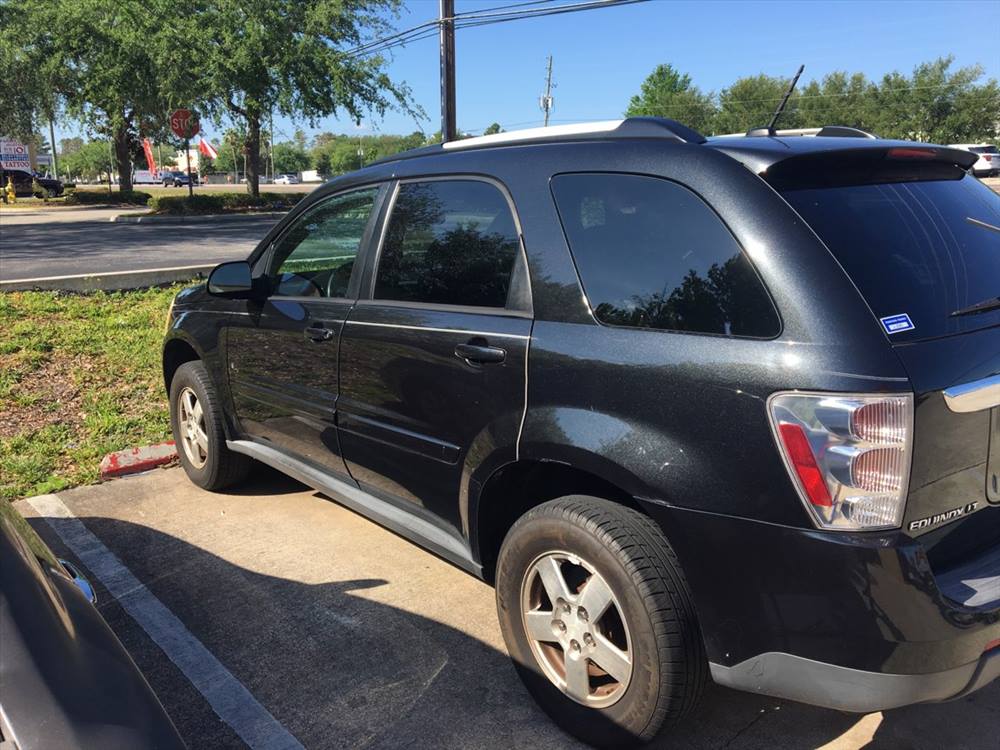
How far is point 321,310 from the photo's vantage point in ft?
11.8

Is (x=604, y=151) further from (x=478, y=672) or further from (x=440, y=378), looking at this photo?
(x=478, y=672)

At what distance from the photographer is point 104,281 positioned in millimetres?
9297

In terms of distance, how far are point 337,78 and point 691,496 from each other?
87.7ft

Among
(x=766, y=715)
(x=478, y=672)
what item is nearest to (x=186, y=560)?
(x=478, y=672)

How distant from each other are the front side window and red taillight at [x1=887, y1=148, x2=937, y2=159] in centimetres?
205

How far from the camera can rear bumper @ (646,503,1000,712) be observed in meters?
1.95

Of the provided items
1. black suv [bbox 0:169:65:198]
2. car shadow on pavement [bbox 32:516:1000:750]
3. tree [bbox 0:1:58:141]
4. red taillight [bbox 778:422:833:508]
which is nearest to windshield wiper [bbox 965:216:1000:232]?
red taillight [bbox 778:422:833:508]

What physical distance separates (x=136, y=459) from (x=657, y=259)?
161 inches

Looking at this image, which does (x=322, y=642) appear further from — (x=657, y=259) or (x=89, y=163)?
(x=89, y=163)

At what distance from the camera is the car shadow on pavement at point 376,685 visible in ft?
8.78

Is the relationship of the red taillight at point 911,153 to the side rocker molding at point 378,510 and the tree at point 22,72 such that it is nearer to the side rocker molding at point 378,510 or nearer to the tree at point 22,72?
the side rocker molding at point 378,510

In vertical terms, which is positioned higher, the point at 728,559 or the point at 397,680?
the point at 728,559

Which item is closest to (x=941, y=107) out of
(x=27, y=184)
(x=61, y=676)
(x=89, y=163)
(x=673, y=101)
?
(x=673, y=101)

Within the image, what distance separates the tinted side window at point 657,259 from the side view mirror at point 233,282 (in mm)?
1922
